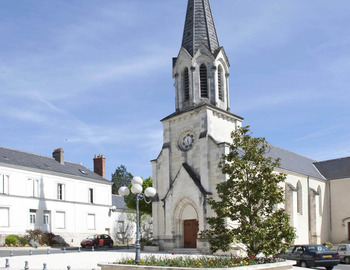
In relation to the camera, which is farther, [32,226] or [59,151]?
[59,151]

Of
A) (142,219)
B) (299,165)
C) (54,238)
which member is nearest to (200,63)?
(299,165)

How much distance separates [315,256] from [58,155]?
85.7 ft

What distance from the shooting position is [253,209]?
582 inches

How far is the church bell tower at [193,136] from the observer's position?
24375mm

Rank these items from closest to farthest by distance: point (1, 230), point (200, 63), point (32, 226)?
1. point (200, 63)
2. point (1, 230)
3. point (32, 226)

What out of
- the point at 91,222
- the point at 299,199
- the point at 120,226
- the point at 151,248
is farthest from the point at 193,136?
the point at 120,226

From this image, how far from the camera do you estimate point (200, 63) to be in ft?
86.6

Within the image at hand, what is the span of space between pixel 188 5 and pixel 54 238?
20658 mm

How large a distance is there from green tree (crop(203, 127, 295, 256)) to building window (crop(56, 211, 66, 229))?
2161cm

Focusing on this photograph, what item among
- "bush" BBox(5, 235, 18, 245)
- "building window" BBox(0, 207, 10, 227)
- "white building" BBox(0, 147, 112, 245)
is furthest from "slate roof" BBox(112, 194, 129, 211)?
"bush" BBox(5, 235, 18, 245)

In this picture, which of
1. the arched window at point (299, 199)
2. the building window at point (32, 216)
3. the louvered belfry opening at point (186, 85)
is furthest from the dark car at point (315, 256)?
the building window at point (32, 216)

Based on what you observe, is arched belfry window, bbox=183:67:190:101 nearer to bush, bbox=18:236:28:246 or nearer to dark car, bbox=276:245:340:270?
dark car, bbox=276:245:340:270

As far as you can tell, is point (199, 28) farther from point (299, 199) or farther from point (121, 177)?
point (121, 177)

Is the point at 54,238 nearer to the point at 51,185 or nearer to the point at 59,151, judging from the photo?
the point at 51,185
